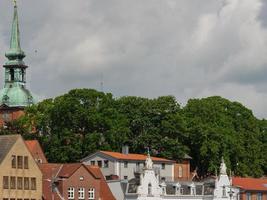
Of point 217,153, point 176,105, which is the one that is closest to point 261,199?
point 217,153

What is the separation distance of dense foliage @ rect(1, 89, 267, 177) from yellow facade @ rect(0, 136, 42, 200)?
2803 centimetres

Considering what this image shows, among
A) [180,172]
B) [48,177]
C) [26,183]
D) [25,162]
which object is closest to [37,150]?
[48,177]

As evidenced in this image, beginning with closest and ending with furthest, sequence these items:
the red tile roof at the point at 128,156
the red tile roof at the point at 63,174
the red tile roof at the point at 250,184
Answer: the red tile roof at the point at 63,174 < the red tile roof at the point at 128,156 < the red tile roof at the point at 250,184

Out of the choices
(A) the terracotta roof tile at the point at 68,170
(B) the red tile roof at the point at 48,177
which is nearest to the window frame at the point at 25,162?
(B) the red tile roof at the point at 48,177

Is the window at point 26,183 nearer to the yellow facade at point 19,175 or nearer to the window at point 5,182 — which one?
the yellow facade at point 19,175

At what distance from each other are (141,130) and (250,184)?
20.9 m

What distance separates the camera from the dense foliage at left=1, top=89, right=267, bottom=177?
149 m

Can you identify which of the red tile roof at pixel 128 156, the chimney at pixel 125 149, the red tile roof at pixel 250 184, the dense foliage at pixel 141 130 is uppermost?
the dense foliage at pixel 141 130

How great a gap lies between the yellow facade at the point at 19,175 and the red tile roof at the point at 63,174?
3.26 meters

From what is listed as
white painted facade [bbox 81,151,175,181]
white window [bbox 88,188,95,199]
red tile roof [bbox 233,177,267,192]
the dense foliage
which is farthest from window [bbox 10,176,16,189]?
red tile roof [bbox 233,177,267,192]

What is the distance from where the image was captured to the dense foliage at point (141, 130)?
149 metres

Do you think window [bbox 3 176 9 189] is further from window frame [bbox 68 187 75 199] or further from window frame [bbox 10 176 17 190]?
window frame [bbox 68 187 75 199]

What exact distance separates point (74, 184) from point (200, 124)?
43.2m

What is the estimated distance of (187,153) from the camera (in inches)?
6314
